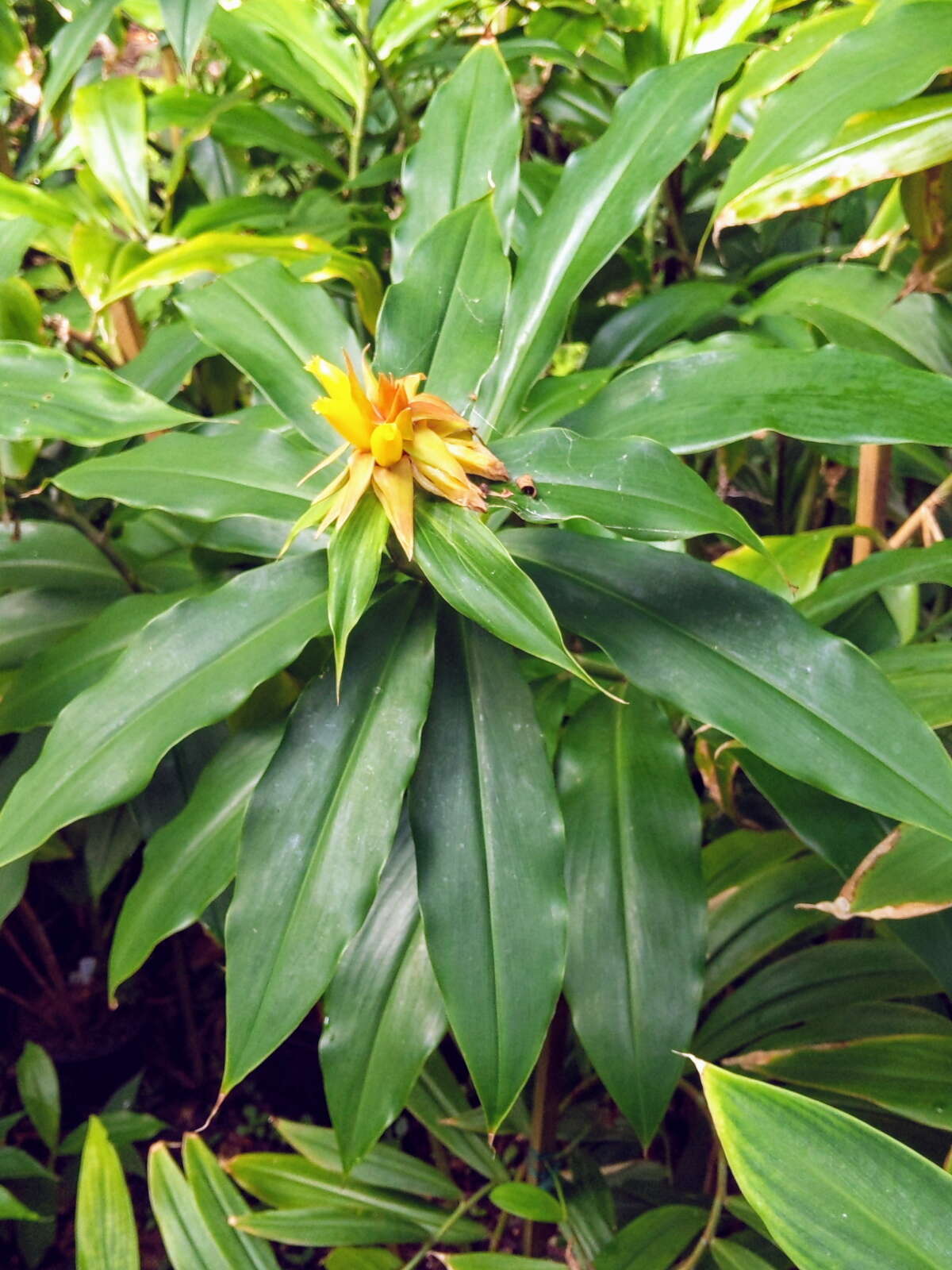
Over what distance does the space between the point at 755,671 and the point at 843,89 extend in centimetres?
37

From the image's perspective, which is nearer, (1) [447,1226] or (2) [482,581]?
(2) [482,581]

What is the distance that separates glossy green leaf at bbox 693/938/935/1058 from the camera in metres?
0.69

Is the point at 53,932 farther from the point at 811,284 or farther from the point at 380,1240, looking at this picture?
the point at 811,284

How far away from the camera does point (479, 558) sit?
433mm

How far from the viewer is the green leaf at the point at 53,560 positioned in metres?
0.71

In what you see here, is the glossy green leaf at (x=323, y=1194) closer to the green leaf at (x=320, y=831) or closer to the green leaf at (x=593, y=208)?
the green leaf at (x=320, y=831)

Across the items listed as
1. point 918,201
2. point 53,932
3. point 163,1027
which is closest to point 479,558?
point 918,201

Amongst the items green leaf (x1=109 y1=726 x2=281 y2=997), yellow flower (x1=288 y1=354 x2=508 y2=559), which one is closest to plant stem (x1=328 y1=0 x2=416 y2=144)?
yellow flower (x1=288 y1=354 x2=508 y2=559)

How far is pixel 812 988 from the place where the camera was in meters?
0.72

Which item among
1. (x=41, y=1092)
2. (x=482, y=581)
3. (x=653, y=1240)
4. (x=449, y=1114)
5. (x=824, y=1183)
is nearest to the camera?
(x=824, y=1183)

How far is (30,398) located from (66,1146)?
86cm

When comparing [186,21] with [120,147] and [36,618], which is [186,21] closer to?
[120,147]

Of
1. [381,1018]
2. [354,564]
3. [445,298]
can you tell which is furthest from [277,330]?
[381,1018]

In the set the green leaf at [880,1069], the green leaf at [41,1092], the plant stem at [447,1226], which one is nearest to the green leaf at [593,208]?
the green leaf at [880,1069]
